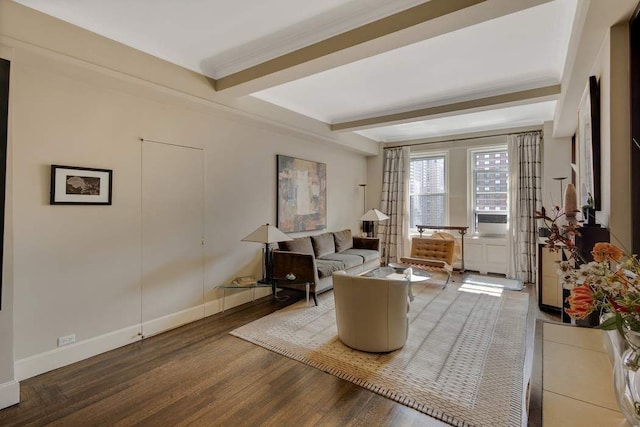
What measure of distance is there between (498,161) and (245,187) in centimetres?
494

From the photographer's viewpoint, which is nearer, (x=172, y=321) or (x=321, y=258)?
(x=172, y=321)

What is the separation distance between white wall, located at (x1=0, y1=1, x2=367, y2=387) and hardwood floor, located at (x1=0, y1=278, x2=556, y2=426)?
30 centimetres

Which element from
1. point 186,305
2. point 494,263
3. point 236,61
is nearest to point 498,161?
point 494,263

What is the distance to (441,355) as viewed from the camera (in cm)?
290

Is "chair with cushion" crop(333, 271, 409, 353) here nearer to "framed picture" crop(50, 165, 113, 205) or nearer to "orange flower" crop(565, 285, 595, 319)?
"orange flower" crop(565, 285, 595, 319)

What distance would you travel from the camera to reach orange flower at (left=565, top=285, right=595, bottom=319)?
87 centimetres

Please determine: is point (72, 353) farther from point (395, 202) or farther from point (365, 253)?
point (395, 202)

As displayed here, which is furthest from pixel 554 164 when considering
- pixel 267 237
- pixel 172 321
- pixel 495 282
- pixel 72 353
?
pixel 72 353

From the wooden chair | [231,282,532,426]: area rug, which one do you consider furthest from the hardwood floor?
the wooden chair

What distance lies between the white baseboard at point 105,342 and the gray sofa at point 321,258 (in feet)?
2.83

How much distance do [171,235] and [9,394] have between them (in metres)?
1.81

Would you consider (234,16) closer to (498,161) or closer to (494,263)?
(498,161)

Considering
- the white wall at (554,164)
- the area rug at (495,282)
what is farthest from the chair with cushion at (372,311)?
the white wall at (554,164)

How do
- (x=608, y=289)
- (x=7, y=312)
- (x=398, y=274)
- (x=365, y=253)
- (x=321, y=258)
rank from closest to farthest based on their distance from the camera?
(x=608, y=289) < (x=7, y=312) < (x=398, y=274) < (x=321, y=258) < (x=365, y=253)
